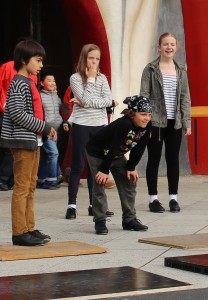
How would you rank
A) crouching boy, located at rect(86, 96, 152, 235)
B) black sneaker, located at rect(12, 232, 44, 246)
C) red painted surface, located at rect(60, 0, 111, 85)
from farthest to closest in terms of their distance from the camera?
1. red painted surface, located at rect(60, 0, 111, 85)
2. crouching boy, located at rect(86, 96, 152, 235)
3. black sneaker, located at rect(12, 232, 44, 246)

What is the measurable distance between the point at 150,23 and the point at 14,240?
6.55 m

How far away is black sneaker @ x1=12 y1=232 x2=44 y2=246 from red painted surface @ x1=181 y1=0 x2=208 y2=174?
6.96 metres

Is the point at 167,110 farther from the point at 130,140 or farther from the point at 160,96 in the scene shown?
the point at 130,140

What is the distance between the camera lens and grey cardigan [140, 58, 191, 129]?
965 centimetres

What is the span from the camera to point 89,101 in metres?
9.08

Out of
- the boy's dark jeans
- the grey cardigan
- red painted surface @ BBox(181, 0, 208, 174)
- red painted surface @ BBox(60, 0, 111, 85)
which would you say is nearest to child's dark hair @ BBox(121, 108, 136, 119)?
the boy's dark jeans

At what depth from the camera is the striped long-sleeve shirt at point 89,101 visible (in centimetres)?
909

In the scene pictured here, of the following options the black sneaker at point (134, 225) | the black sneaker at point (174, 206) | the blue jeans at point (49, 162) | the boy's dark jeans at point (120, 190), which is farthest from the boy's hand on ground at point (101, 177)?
the blue jeans at point (49, 162)

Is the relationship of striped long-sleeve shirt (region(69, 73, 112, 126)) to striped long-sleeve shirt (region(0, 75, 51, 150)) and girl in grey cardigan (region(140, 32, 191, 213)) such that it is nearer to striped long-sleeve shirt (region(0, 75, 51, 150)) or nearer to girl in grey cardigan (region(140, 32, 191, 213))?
girl in grey cardigan (region(140, 32, 191, 213))

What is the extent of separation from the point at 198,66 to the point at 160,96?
441 cm

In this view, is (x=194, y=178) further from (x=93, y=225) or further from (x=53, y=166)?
(x=93, y=225)

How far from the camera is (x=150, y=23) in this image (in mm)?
13234

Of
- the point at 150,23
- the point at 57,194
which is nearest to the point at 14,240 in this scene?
the point at 57,194

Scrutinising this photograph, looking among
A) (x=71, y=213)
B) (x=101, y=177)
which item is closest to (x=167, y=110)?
(x=71, y=213)
